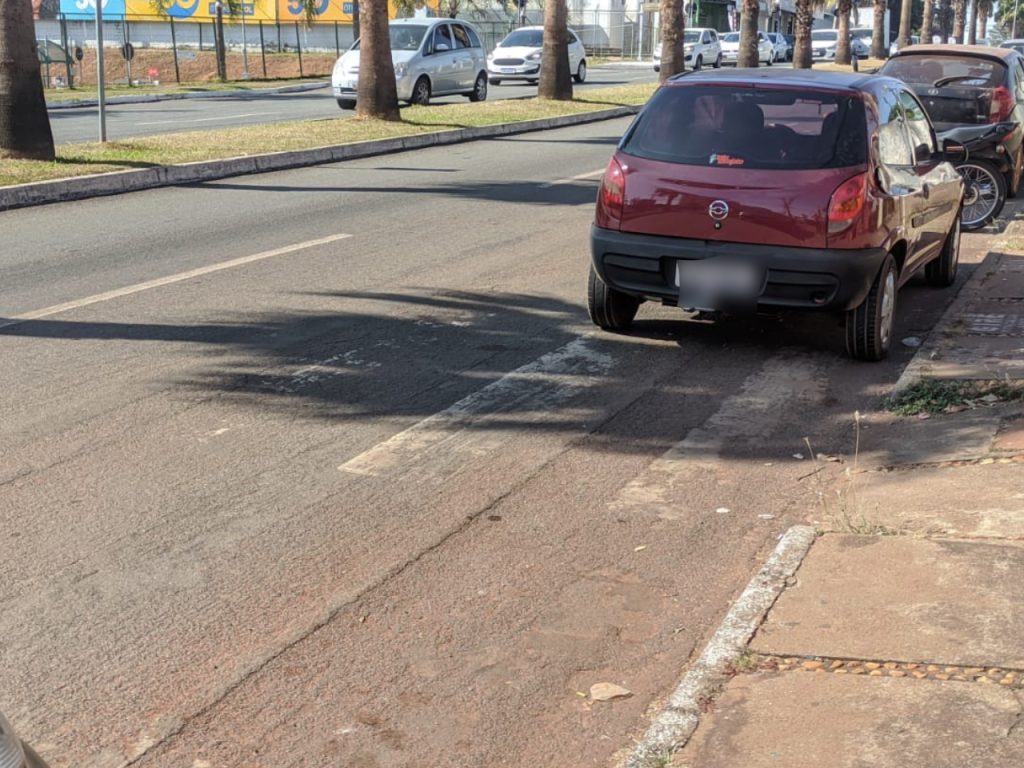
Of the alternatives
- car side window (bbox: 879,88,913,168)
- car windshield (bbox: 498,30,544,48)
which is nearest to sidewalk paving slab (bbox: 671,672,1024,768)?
car side window (bbox: 879,88,913,168)

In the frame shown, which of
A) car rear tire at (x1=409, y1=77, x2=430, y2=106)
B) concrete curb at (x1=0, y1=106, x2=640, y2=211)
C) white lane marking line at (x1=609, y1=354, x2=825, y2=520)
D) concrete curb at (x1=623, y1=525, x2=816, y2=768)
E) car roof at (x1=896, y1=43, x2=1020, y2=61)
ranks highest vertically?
car roof at (x1=896, y1=43, x2=1020, y2=61)

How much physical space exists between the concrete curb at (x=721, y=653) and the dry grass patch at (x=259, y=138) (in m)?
11.1

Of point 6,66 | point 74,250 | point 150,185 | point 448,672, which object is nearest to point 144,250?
point 74,250

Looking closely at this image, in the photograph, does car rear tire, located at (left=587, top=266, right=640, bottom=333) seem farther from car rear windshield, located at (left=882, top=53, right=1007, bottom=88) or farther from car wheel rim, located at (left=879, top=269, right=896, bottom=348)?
car rear windshield, located at (left=882, top=53, right=1007, bottom=88)

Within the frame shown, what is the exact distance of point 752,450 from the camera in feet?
21.2

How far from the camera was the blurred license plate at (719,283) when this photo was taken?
7.56 meters

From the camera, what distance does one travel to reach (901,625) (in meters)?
4.39

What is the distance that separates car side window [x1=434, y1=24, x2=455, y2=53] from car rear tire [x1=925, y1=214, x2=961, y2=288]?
757 inches

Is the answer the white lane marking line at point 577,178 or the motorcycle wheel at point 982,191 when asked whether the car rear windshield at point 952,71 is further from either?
the white lane marking line at point 577,178

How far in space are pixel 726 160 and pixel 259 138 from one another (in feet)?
41.8

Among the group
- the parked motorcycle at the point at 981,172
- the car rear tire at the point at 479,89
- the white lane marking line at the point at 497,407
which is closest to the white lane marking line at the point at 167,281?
the white lane marking line at the point at 497,407

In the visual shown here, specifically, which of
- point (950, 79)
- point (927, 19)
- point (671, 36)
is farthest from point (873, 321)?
point (927, 19)

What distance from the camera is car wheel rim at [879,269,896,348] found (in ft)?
25.9

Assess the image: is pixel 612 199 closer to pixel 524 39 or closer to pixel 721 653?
pixel 721 653
